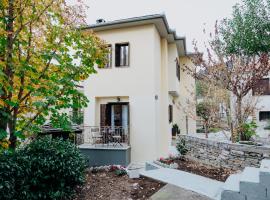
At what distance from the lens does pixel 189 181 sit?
6922 millimetres

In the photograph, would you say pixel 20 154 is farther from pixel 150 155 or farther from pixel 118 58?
pixel 118 58

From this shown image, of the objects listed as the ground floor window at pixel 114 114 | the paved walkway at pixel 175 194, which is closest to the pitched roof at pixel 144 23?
the ground floor window at pixel 114 114

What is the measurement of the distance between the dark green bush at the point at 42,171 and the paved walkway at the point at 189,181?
8.35 feet

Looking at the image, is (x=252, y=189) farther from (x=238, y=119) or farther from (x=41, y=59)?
(x=41, y=59)

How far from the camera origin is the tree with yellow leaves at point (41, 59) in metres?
5.37

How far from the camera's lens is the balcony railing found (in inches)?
483

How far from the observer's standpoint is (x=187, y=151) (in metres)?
10.3

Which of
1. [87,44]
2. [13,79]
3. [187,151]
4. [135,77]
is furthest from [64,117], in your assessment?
[135,77]

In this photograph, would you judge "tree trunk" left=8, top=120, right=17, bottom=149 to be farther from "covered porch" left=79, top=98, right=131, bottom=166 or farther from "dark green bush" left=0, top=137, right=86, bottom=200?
"covered porch" left=79, top=98, right=131, bottom=166

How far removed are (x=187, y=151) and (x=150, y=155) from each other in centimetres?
255

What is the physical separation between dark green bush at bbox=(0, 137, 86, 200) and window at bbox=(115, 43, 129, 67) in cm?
729

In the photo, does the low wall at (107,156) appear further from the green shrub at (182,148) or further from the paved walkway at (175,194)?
the paved walkway at (175,194)

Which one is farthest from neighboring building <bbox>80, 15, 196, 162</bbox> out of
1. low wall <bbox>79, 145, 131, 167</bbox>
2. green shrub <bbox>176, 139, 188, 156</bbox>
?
green shrub <bbox>176, 139, 188, 156</bbox>

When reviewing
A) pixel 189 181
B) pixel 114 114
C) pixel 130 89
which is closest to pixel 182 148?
pixel 189 181
